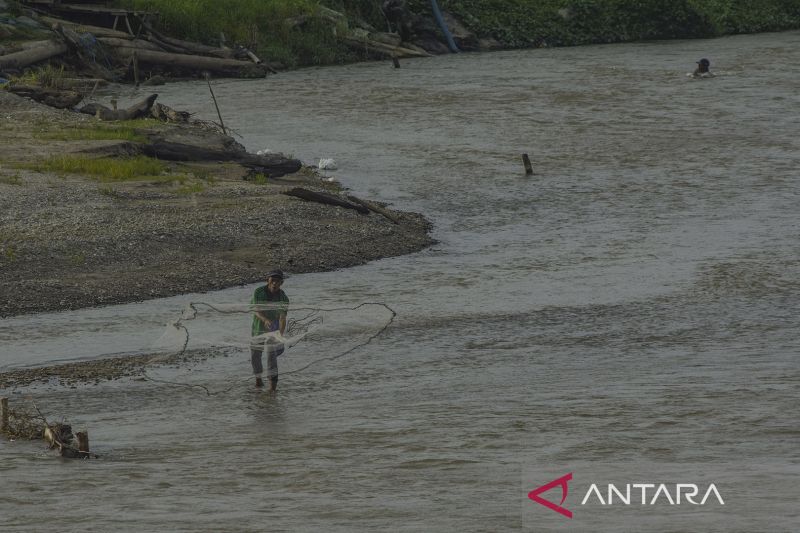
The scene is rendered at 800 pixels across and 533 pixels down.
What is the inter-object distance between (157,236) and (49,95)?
55.5 feet

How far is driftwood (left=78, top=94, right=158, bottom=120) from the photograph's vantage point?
37.3m

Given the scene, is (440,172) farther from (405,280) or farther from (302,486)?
(302,486)

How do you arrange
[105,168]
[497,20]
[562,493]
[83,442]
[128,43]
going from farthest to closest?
[497,20] → [128,43] → [105,168] → [83,442] → [562,493]

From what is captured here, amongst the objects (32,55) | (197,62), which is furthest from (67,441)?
(197,62)

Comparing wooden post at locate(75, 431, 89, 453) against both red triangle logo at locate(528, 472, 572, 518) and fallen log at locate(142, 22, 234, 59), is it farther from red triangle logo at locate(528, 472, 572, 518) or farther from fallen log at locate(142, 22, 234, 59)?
fallen log at locate(142, 22, 234, 59)

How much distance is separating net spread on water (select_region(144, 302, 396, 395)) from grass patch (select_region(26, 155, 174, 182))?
9.24 m

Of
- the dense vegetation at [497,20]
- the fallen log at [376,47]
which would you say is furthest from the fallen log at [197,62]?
the fallen log at [376,47]

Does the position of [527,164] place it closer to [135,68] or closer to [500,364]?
[500,364]

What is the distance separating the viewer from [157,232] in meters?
25.2

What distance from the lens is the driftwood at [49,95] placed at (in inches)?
1561

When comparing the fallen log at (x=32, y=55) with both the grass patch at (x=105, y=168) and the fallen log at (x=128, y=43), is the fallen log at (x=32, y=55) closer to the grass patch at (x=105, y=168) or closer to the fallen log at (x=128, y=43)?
the fallen log at (x=128, y=43)

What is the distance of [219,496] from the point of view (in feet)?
43.3

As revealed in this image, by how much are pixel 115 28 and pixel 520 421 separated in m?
40.8

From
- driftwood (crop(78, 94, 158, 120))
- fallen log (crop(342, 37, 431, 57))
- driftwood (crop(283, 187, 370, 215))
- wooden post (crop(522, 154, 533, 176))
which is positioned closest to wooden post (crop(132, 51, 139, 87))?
fallen log (crop(342, 37, 431, 57))
